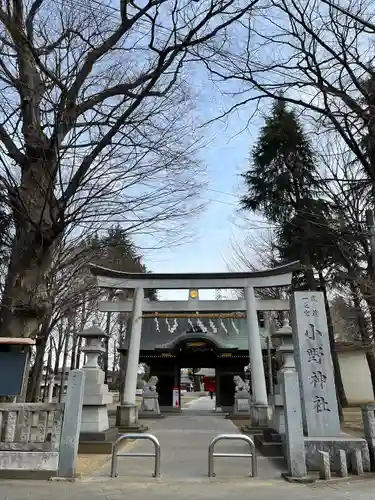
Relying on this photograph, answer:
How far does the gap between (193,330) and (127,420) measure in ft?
41.2

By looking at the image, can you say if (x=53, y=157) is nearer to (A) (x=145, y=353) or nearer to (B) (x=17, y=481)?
(B) (x=17, y=481)

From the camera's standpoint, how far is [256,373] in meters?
15.6

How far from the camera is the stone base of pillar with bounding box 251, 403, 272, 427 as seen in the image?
14.4 metres

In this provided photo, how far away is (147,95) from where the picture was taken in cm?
902

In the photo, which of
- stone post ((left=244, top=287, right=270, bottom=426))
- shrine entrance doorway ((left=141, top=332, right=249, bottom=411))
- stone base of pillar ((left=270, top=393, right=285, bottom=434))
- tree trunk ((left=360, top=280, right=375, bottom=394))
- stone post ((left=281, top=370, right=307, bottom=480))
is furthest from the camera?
shrine entrance doorway ((left=141, top=332, right=249, bottom=411))

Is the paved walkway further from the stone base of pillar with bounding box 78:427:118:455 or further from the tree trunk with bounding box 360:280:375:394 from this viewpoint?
the tree trunk with bounding box 360:280:375:394

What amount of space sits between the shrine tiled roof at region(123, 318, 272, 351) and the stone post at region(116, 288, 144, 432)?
9.53 metres

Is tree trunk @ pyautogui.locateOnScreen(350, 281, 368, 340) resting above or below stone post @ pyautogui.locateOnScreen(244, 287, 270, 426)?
above

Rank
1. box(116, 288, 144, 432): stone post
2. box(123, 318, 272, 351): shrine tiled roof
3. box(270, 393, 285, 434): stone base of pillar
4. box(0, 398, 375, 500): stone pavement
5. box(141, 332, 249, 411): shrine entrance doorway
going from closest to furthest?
1. box(0, 398, 375, 500): stone pavement
2. box(270, 393, 285, 434): stone base of pillar
3. box(116, 288, 144, 432): stone post
4. box(141, 332, 249, 411): shrine entrance doorway
5. box(123, 318, 272, 351): shrine tiled roof

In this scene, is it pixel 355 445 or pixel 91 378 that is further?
pixel 91 378

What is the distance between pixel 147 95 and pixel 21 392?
6.21 meters

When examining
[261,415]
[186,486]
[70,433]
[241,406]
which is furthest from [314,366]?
[241,406]

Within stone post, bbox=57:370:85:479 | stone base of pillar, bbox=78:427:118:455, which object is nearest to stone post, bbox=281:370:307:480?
stone post, bbox=57:370:85:479

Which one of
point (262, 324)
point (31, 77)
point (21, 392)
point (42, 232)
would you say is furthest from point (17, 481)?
point (262, 324)
